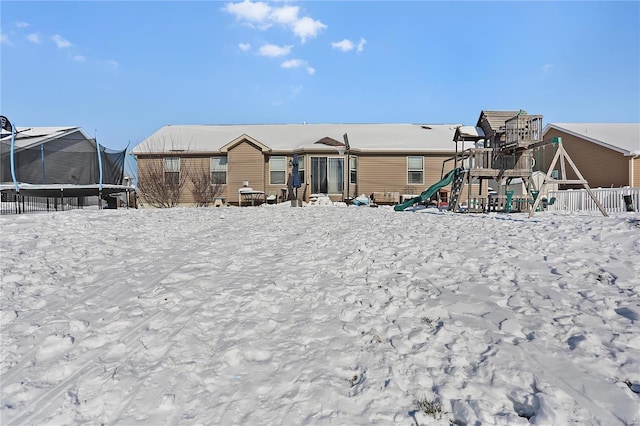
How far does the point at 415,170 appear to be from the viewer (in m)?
19.6

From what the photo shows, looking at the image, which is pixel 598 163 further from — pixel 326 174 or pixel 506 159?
pixel 326 174

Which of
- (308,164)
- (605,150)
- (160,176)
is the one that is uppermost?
(605,150)

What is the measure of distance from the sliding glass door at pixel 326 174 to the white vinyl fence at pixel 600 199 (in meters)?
9.74

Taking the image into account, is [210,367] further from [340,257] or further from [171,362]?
[340,257]

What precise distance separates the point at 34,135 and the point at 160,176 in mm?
4989

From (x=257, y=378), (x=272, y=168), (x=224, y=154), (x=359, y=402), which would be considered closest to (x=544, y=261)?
(x=359, y=402)

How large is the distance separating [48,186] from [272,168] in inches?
403

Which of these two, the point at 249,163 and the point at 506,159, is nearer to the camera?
the point at 506,159

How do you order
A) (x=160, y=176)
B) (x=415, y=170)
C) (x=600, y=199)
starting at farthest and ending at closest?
(x=415, y=170) < (x=160, y=176) < (x=600, y=199)

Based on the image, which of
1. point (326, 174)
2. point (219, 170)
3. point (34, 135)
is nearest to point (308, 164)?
point (326, 174)

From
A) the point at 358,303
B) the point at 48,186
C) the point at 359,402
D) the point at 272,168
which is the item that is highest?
the point at 272,168

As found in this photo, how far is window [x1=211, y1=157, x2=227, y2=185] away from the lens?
64.6 feet

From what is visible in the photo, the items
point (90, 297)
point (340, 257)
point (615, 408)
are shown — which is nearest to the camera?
point (615, 408)

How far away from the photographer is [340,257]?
5.16 meters
